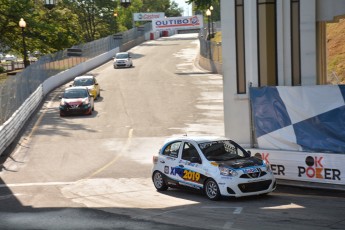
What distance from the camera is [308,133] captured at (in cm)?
1930

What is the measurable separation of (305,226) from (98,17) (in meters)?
99.2

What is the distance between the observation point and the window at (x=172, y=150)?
1929 cm

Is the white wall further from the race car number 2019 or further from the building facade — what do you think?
the race car number 2019

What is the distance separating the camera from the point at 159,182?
781 inches

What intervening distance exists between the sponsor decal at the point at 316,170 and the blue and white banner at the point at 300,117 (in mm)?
346

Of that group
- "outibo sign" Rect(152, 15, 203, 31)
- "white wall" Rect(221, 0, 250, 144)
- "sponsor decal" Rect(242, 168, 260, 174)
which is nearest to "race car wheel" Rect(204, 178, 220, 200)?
"sponsor decal" Rect(242, 168, 260, 174)

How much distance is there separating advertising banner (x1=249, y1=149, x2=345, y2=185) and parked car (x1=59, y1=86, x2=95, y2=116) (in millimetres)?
20214

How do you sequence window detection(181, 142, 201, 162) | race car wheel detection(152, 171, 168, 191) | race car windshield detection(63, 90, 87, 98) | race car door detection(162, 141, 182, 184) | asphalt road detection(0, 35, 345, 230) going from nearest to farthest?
asphalt road detection(0, 35, 345, 230), window detection(181, 142, 201, 162), race car door detection(162, 141, 182, 184), race car wheel detection(152, 171, 168, 191), race car windshield detection(63, 90, 87, 98)

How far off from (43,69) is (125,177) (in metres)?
28.1

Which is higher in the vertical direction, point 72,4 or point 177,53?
point 72,4

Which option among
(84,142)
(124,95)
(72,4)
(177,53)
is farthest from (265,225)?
(72,4)

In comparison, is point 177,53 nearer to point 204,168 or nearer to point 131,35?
point 131,35

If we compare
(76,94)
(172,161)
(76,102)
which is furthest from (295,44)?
(76,94)

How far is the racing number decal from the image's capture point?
715 inches
